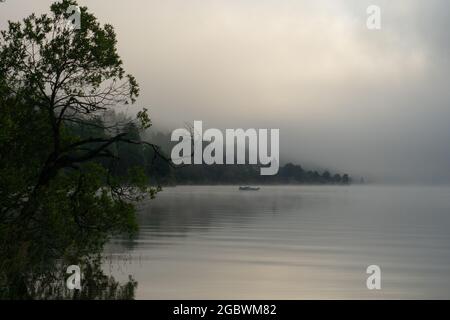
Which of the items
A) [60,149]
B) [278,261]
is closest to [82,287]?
[60,149]

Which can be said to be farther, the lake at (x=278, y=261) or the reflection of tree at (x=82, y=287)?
the lake at (x=278, y=261)

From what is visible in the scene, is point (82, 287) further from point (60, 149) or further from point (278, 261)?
point (278, 261)

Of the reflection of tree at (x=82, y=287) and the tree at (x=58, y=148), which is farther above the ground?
the tree at (x=58, y=148)

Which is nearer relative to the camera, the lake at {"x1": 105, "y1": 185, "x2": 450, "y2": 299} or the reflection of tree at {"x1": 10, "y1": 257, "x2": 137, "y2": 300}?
Answer: the reflection of tree at {"x1": 10, "y1": 257, "x2": 137, "y2": 300}

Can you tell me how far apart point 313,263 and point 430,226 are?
4943 centimetres

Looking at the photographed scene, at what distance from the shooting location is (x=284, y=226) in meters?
85.8

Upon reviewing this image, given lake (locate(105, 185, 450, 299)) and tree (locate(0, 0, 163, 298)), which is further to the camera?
lake (locate(105, 185, 450, 299))

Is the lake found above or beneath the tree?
beneath

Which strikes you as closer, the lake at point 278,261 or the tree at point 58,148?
the tree at point 58,148

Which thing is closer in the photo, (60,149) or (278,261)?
(60,149)

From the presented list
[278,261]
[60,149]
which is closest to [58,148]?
[60,149]

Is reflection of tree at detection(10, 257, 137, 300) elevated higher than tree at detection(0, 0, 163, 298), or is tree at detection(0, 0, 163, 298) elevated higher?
tree at detection(0, 0, 163, 298)

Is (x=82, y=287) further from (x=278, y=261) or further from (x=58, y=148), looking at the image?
(x=278, y=261)
